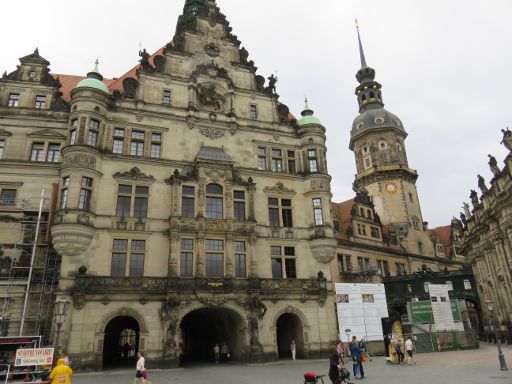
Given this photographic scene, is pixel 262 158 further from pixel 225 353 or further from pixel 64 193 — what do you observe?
pixel 225 353

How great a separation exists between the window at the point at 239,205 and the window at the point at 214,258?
103 inches

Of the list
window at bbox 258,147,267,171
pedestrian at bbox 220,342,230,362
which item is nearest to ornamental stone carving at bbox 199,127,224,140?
window at bbox 258,147,267,171

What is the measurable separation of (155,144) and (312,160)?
41.0ft

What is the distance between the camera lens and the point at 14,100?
92.1 ft

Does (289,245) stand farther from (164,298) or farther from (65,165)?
(65,165)

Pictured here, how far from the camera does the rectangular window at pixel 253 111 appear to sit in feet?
108

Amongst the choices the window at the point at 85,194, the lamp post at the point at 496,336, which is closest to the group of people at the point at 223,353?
the window at the point at 85,194

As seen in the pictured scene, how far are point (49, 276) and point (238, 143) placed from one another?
632 inches

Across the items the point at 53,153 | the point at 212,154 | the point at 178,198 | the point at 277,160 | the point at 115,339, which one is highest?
the point at 277,160

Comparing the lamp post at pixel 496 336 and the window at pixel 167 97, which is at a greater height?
the window at pixel 167 97

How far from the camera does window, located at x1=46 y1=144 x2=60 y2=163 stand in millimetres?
27391

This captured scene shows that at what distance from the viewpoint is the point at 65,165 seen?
2508 centimetres

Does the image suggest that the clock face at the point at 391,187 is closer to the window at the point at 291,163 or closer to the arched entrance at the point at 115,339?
the window at the point at 291,163

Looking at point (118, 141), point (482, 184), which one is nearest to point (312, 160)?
point (118, 141)
